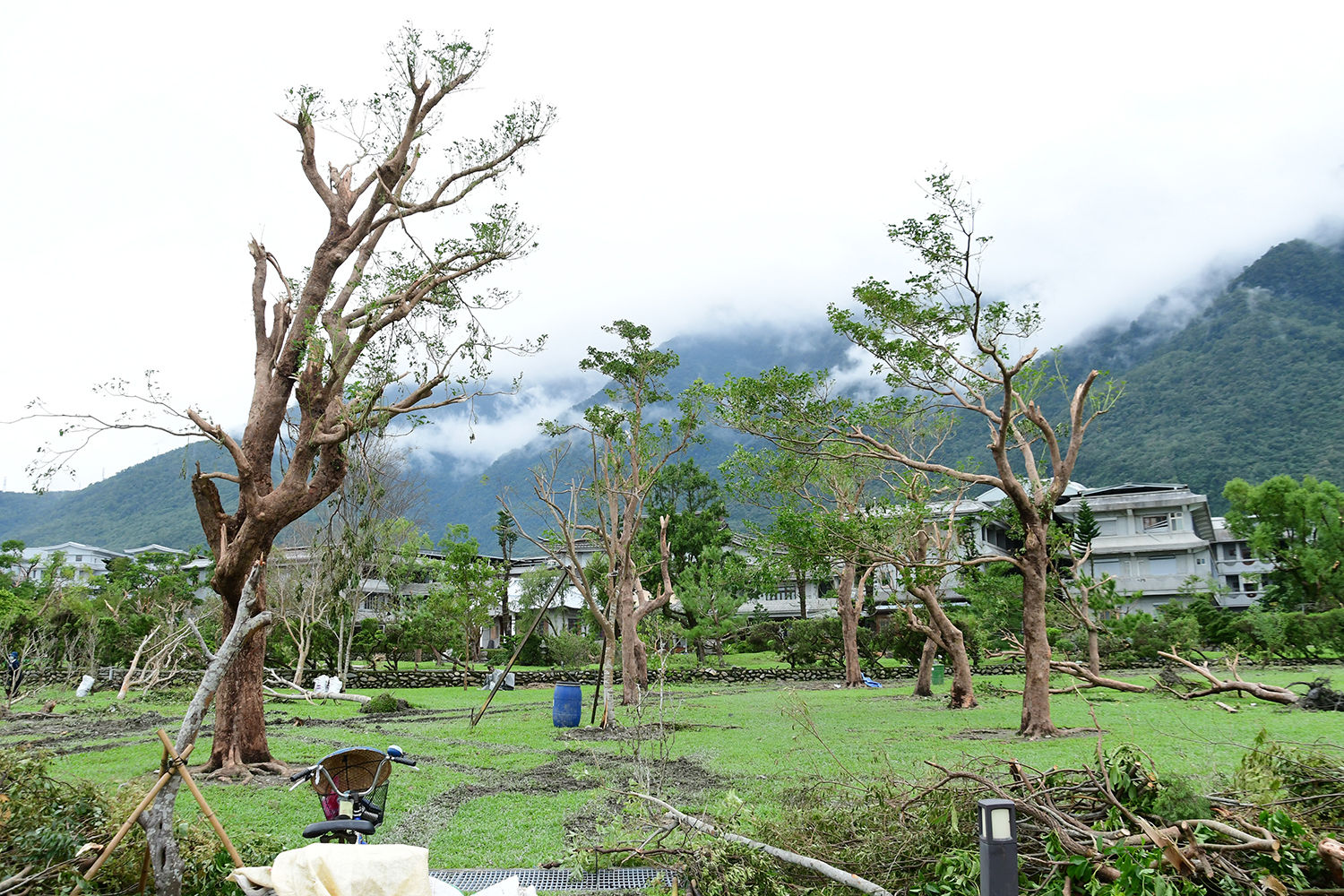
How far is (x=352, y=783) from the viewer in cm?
448

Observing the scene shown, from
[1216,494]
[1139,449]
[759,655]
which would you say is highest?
[1139,449]

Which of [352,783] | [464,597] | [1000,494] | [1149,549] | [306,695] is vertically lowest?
[306,695]

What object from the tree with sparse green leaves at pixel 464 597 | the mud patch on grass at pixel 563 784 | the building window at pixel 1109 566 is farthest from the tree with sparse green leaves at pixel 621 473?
the building window at pixel 1109 566

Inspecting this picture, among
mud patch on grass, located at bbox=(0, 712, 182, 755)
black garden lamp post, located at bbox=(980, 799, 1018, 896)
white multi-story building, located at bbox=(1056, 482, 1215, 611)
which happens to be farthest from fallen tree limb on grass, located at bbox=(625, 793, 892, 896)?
white multi-story building, located at bbox=(1056, 482, 1215, 611)

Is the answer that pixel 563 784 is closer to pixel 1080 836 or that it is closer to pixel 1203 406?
pixel 1080 836

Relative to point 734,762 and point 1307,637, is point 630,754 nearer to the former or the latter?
point 734,762

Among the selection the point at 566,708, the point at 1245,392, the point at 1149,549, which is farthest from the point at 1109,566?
the point at 566,708

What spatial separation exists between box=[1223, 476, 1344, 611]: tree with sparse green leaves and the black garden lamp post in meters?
32.5

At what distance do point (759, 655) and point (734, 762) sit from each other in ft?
80.7

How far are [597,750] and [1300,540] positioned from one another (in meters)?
30.6

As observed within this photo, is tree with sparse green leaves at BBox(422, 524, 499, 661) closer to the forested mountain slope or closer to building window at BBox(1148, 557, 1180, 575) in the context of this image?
building window at BBox(1148, 557, 1180, 575)

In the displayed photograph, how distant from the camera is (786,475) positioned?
613 inches

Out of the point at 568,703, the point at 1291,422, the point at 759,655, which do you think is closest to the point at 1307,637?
the point at 759,655

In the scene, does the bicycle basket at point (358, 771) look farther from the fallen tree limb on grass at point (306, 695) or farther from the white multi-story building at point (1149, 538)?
the white multi-story building at point (1149, 538)
